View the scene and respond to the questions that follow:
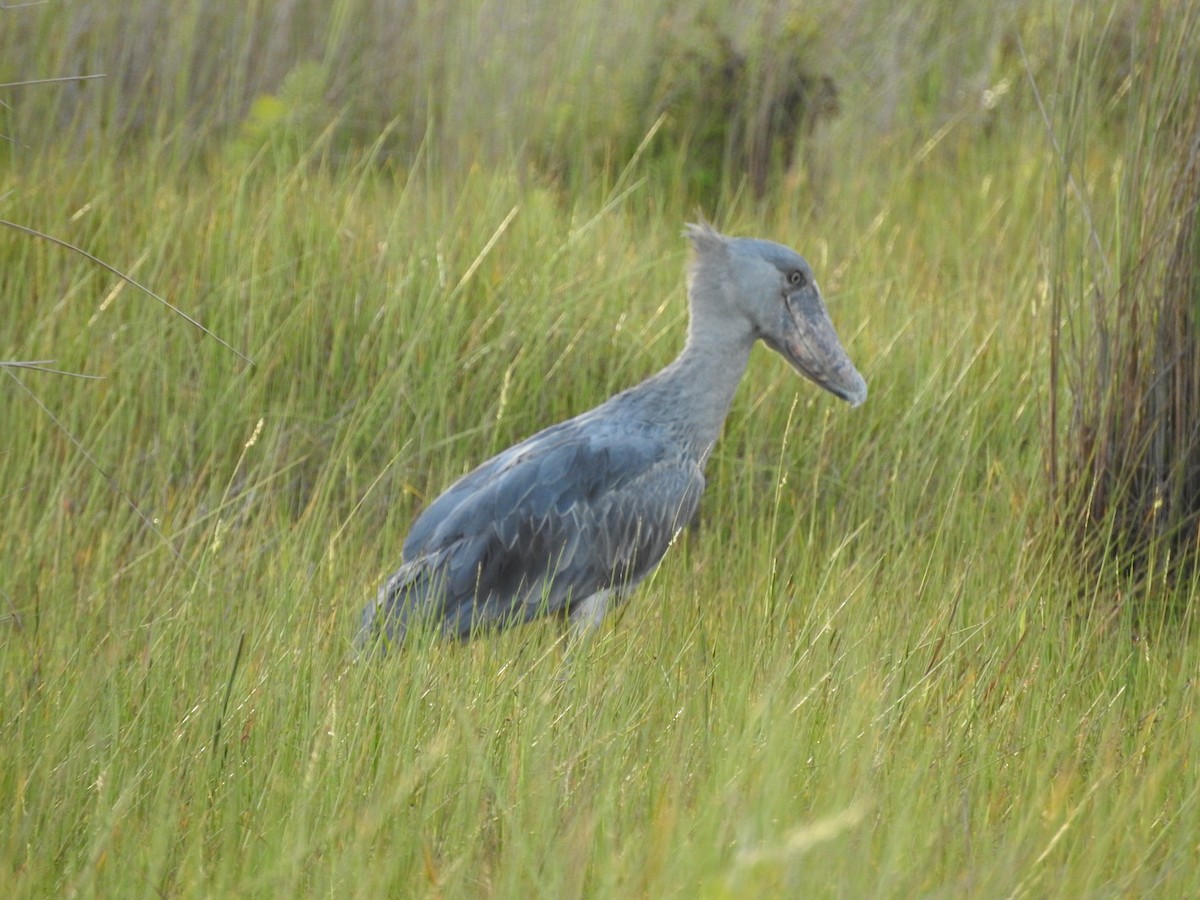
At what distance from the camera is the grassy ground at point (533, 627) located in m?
2.24

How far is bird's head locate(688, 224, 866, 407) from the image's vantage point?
400 centimetres

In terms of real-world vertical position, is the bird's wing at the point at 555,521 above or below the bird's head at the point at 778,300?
below

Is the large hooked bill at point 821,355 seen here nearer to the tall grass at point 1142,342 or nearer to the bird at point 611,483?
the bird at point 611,483

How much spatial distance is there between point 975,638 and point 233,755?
4.80 ft

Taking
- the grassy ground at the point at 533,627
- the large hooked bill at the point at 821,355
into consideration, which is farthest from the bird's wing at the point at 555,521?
the large hooked bill at the point at 821,355

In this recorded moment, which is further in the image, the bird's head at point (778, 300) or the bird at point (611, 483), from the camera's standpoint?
the bird's head at point (778, 300)

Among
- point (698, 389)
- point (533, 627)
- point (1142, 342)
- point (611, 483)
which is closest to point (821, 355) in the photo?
point (698, 389)

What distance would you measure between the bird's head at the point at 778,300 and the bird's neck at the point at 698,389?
0.27 feet

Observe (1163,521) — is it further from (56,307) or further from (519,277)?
(56,307)

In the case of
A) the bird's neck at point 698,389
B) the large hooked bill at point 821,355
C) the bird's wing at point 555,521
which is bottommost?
the bird's wing at point 555,521

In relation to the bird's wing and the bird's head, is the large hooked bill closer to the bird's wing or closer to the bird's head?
the bird's head

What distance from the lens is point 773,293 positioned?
4035 millimetres

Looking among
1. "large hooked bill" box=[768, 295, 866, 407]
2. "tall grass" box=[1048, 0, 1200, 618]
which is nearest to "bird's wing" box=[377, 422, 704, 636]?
"large hooked bill" box=[768, 295, 866, 407]

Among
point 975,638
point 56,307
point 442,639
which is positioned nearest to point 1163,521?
point 975,638
